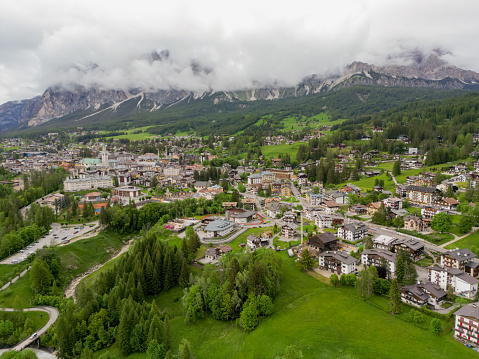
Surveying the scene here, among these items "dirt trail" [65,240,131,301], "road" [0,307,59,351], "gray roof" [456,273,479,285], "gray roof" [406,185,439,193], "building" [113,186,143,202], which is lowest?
"dirt trail" [65,240,131,301]

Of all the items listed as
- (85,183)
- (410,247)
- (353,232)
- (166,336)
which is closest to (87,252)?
(166,336)

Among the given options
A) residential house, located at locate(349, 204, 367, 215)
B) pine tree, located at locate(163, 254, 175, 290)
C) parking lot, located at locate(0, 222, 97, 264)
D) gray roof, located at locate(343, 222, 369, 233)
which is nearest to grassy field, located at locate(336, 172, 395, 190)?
residential house, located at locate(349, 204, 367, 215)

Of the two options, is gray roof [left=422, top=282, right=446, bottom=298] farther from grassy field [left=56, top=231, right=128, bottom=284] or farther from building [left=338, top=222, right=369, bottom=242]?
grassy field [left=56, top=231, right=128, bottom=284]

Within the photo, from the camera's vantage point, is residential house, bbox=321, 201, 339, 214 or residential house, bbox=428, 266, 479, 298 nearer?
residential house, bbox=428, 266, 479, 298

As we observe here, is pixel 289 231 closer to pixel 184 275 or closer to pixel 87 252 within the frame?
pixel 184 275

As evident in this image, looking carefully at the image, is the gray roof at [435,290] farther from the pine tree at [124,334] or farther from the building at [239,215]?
the building at [239,215]

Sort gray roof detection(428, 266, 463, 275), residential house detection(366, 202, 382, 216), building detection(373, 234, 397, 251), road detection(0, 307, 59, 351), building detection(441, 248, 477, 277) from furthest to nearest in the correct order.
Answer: residential house detection(366, 202, 382, 216)
building detection(373, 234, 397, 251)
building detection(441, 248, 477, 277)
gray roof detection(428, 266, 463, 275)
road detection(0, 307, 59, 351)
